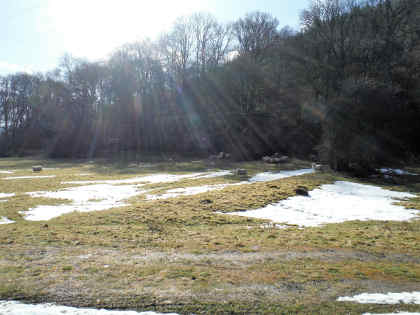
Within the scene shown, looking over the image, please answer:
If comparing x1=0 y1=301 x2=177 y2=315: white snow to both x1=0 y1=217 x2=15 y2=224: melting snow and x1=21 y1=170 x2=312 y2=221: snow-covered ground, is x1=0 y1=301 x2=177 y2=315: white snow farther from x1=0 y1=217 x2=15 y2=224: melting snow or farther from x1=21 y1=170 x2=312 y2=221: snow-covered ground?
x1=21 y1=170 x2=312 y2=221: snow-covered ground

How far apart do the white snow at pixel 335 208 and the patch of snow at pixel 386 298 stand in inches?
222

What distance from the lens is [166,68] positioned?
57.2 meters

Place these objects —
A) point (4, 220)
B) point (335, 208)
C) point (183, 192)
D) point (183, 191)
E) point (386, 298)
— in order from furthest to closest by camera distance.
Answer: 1. point (183, 191)
2. point (183, 192)
3. point (335, 208)
4. point (4, 220)
5. point (386, 298)

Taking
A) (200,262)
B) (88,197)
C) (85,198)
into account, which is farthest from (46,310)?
(88,197)

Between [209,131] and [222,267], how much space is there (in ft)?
135

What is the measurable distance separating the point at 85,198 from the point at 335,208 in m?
12.0

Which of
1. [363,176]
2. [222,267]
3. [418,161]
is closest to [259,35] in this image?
[418,161]

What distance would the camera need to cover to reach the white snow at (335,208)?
38.8ft

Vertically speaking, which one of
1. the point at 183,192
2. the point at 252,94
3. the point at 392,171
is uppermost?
the point at 252,94

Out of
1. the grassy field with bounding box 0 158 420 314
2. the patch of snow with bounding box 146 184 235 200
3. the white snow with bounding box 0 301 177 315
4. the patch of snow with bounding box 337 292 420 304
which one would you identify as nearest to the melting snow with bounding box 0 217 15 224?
the grassy field with bounding box 0 158 420 314

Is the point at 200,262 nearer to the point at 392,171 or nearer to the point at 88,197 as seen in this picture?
the point at 88,197

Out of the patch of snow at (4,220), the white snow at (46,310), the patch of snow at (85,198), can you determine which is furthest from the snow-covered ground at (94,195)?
the white snow at (46,310)

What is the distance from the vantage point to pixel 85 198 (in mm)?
15570

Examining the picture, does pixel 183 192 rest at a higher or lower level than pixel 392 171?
lower
